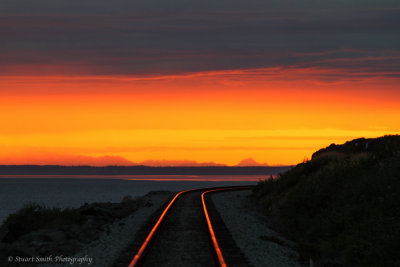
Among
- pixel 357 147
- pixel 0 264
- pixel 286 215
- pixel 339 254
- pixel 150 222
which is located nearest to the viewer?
pixel 0 264

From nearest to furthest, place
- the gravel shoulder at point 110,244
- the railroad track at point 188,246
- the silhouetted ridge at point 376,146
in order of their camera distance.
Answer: the railroad track at point 188,246 < the gravel shoulder at point 110,244 < the silhouetted ridge at point 376,146

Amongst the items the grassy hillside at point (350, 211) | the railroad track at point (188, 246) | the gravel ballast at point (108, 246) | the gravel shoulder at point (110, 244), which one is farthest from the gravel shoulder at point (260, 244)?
the gravel shoulder at point (110, 244)

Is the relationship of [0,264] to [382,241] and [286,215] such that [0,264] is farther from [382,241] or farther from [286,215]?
[286,215]

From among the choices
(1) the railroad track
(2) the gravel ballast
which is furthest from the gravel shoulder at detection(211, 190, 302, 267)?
(2) the gravel ballast

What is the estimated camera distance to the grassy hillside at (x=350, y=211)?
17172 mm

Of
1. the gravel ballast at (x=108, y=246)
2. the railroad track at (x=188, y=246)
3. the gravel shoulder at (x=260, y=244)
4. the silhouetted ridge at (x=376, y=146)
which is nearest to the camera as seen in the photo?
the railroad track at (x=188, y=246)

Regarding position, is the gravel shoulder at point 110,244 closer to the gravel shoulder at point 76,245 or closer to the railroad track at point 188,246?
the gravel shoulder at point 76,245

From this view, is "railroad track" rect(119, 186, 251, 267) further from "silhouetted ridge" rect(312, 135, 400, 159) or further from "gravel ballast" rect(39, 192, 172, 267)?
"silhouetted ridge" rect(312, 135, 400, 159)

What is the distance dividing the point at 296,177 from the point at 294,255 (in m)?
18.7

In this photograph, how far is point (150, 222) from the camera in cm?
2406

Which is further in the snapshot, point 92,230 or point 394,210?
point 92,230

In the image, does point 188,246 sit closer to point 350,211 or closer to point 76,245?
point 76,245

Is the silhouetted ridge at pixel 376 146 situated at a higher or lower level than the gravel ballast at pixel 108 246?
higher

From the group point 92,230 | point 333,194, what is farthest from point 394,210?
point 92,230
